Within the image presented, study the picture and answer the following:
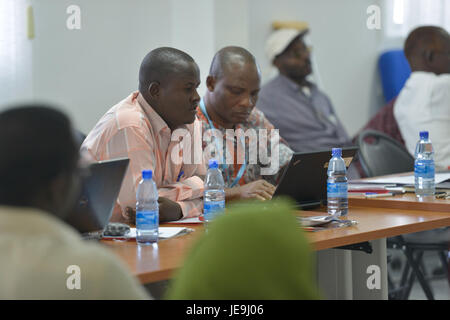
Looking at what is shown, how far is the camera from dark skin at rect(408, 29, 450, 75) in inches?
180

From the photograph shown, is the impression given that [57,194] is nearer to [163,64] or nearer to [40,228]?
[40,228]

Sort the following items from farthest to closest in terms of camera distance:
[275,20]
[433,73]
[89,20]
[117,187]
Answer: [275,20]
[433,73]
[89,20]
[117,187]

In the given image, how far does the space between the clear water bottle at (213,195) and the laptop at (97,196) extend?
1.36 feet

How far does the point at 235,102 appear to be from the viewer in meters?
3.13

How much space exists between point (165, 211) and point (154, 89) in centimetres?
54

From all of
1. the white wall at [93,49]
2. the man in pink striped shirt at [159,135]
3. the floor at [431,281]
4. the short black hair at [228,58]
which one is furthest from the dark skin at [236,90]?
the floor at [431,281]

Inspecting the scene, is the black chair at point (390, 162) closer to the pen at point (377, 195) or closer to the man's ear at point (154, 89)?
the pen at point (377, 195)

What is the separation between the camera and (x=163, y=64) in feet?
8.59

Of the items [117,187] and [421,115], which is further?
[421,115]

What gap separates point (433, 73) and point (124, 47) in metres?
2.05

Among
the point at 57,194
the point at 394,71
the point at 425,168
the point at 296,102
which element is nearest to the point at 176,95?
the point at 425,168

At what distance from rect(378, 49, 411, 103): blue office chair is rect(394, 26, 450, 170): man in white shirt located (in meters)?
1.36

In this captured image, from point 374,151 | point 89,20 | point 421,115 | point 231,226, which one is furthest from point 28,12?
point 231,226

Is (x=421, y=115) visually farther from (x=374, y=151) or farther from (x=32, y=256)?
(x=32, y=256)
